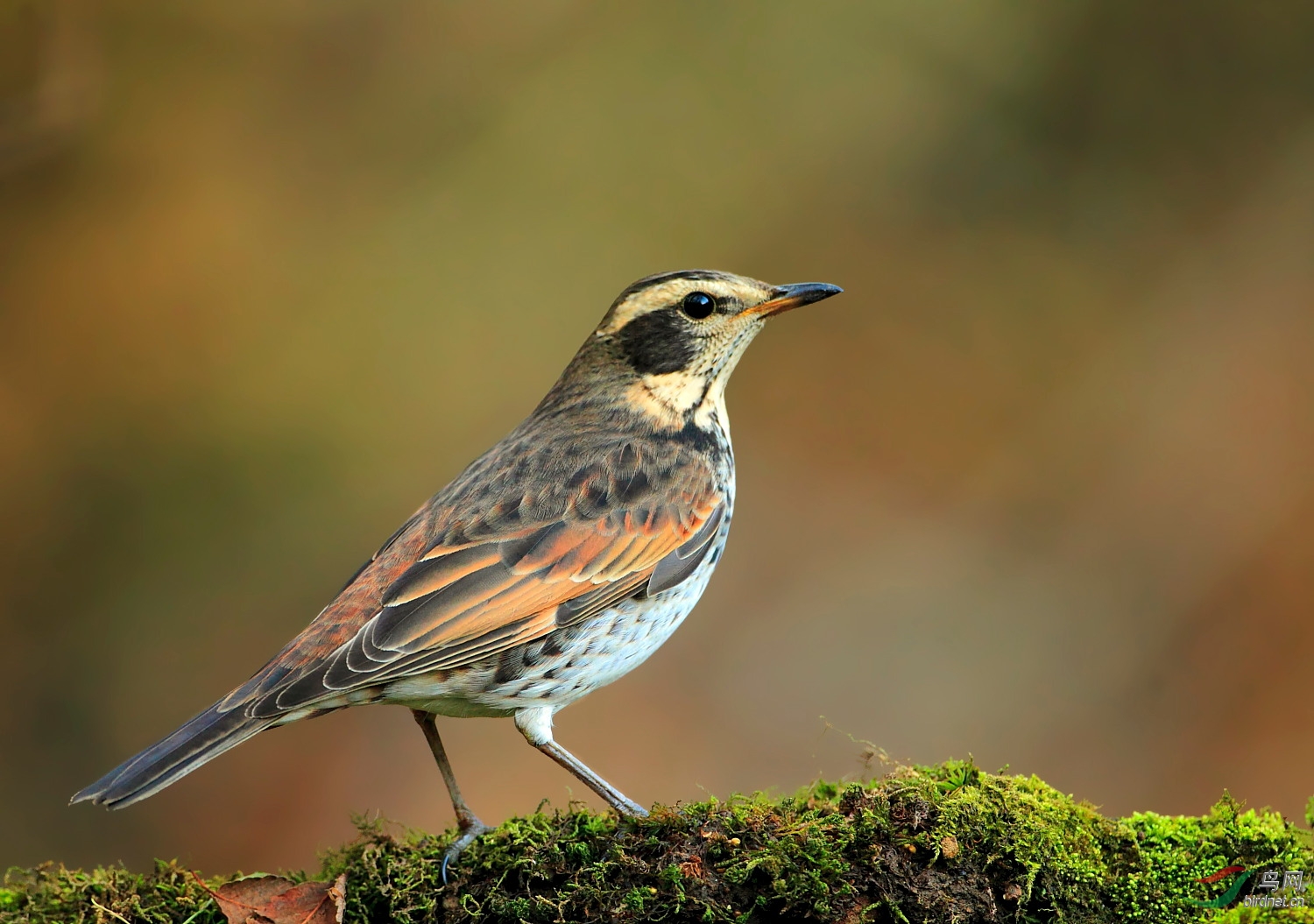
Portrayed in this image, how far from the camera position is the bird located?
507 cm

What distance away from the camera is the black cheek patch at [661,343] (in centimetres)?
661

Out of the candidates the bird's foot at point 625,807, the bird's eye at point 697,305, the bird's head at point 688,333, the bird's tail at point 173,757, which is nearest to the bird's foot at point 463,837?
the bird's foot at point 625,807

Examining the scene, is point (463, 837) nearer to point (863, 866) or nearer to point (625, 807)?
point (625, 807)

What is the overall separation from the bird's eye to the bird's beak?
0.67 ft

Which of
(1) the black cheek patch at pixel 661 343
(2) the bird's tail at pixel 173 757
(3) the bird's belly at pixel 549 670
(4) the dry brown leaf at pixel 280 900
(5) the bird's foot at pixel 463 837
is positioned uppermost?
(1) the black cheek patch at pixel 661 343

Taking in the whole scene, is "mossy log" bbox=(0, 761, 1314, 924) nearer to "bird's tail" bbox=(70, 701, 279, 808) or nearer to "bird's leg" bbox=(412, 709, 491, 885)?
"bird's leg" bbox=(412, 709, 491, 885)

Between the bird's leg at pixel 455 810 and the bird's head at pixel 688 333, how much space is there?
1.99 metres

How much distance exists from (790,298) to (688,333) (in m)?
0.60

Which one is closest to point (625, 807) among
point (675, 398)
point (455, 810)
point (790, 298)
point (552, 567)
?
point (455, 810)

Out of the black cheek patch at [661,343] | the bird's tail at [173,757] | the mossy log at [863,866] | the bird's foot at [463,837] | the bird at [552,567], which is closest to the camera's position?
the mossy log at [863,866]

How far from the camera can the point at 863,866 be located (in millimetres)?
4164

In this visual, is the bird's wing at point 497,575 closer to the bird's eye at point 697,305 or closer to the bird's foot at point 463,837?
the bird's foot at point 463,837

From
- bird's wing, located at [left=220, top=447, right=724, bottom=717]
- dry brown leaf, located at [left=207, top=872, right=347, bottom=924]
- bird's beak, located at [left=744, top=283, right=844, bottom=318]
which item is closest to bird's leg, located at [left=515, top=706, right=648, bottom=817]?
bird's wing, located at [left=220, top=447, right=724, bottom=717]

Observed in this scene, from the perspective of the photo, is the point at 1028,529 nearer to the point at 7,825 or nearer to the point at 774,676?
the point at 774,676
